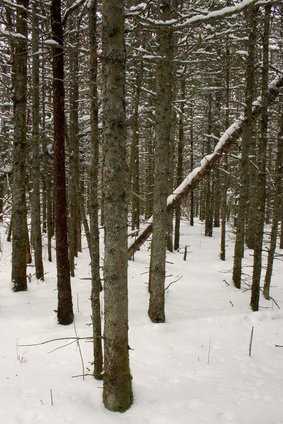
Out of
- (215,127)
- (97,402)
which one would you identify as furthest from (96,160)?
(215,127)

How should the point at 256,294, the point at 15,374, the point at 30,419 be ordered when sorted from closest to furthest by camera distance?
the point at 30,419
the point at 15,374
the point at 256,294

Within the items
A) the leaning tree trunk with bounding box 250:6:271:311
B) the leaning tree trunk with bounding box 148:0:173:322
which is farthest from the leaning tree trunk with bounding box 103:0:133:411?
the leaning tree trunk with bounding box 250:6:271:311

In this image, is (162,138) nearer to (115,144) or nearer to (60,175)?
(60,175)

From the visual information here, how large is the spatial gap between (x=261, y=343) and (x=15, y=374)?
4.71 metres

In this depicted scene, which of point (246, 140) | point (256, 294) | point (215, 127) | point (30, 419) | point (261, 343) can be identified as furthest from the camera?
point (215, 127)

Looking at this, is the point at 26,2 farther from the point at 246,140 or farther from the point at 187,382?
the point at 187,382

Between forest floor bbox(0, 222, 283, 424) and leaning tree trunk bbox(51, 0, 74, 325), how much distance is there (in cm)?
58

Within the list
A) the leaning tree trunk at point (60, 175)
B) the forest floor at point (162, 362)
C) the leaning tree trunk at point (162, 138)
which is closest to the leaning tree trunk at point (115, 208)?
the forest floor at point (162, 362)

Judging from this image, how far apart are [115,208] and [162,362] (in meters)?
3.34

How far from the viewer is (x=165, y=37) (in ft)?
24.9

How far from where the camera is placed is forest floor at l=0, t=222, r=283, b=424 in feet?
15.8

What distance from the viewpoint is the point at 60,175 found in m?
7.17

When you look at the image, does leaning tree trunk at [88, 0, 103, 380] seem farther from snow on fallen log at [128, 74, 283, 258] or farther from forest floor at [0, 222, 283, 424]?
snow on fallen log at [128, 74, 283, 258]

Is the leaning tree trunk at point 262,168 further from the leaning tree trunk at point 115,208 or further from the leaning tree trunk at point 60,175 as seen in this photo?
the leaning tree trunk at point 115,208
